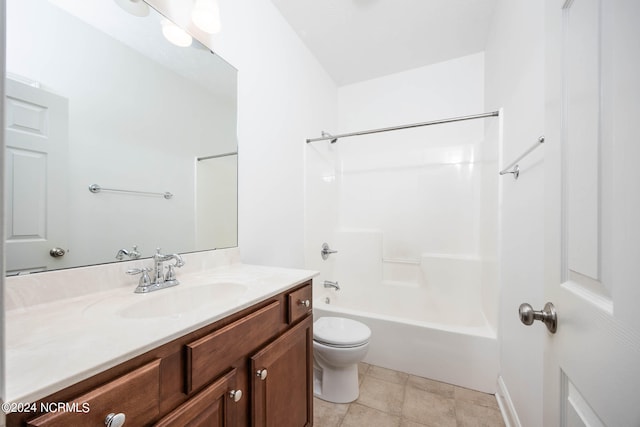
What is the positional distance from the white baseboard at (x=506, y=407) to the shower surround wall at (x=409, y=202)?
1.70 feet

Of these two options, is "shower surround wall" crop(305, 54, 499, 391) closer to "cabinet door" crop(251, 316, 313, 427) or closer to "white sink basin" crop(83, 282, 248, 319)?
"cabinet door" crop(251, 316, 313, 427)

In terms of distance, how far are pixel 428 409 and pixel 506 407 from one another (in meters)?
0.42

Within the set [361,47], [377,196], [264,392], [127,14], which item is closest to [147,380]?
[264,392]

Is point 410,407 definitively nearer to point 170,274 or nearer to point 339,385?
point 339,385

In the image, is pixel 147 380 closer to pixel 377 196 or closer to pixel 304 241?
pixel 304 241

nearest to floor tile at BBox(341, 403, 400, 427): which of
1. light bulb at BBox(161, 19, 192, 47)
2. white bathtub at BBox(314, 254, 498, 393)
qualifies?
white bathtub at BBox(314, 254, 498, 393)

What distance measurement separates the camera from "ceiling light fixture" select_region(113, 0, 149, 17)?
100 cm

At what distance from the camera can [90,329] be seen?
1.99ft

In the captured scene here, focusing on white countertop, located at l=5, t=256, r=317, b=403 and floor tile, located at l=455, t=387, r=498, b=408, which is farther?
floor tile, located at l=455, t=387, r=498, b=408

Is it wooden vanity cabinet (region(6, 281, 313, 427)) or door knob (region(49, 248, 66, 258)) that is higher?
door knob (region(49, 248, 66, 258))

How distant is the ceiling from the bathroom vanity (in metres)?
1.86

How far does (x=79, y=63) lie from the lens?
88 cm

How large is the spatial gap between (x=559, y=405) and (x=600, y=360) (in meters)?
0.23

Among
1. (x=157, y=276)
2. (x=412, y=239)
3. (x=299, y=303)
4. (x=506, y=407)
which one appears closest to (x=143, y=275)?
(x=157, y=276)
